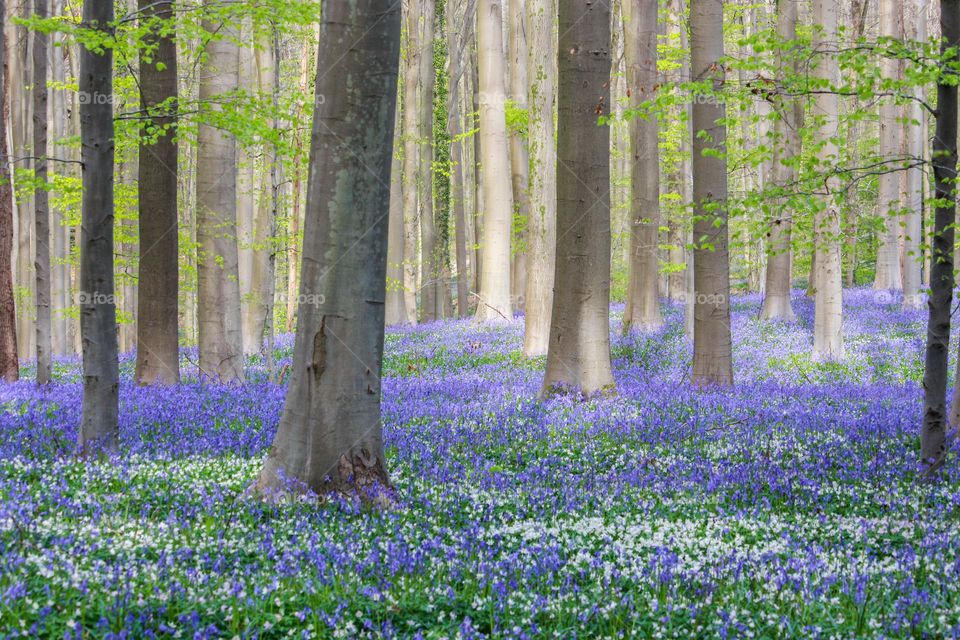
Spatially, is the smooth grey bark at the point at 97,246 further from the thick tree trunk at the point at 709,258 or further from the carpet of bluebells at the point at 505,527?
the thick tree trunk at the point at 709,258

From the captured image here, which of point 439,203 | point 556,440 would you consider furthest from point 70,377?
point 439,203

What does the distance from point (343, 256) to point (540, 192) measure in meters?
10.5

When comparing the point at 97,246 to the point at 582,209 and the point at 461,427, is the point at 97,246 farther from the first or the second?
the point at 582,209

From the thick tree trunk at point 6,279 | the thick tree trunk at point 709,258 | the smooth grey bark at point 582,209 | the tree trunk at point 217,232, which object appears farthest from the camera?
the thick tree trunk at point 6,279

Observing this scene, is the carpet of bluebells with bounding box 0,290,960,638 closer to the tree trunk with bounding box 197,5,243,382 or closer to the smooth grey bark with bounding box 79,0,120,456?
the smooth grey bark with bounding box 79,0,120,456

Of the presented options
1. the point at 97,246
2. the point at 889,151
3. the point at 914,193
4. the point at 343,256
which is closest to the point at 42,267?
the point at 97,246

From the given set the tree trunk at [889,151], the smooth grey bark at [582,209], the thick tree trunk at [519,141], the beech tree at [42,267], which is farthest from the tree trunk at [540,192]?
the beech tree at [42,267]

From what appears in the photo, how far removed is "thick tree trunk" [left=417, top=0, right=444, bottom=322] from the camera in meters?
27.6

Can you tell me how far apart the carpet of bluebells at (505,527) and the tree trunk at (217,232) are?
9.11 feet

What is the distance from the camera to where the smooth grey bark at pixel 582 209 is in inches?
385

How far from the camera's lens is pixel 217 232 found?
12289mm

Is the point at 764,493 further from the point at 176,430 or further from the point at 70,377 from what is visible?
the point at 70,377

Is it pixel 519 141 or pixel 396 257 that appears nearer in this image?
pixel 396 257

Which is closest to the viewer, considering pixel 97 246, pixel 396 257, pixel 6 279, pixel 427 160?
pixel 97 246
